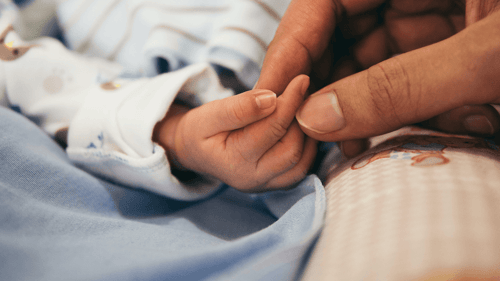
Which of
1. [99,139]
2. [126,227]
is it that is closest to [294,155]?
[126,227]

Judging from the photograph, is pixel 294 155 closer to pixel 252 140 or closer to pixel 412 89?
pixel 252 140

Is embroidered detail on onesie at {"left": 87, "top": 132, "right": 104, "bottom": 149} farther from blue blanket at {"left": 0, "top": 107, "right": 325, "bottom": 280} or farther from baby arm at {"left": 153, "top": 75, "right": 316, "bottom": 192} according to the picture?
baby arm at {"left": 153, "top": 75, "right": 316, "bottom": 192}

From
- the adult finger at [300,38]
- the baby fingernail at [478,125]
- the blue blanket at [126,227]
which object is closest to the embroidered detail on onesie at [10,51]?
the blue blanket at [126,227]

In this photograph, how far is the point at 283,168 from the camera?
1.48 ft

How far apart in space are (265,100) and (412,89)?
0.19m

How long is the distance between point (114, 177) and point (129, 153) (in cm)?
9

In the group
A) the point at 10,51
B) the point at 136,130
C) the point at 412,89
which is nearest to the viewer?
the point at 412,89

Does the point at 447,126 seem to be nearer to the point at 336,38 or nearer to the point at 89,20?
the point at 336,38

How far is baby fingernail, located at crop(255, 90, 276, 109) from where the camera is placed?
1.35 feet

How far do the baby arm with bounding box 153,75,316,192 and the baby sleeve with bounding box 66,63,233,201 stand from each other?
0.05m

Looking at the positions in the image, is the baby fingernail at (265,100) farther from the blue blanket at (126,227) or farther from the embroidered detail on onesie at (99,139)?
the embroidered detail on onesie at (99,139)

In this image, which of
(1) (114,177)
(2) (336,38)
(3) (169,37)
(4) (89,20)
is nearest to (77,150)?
(1) (114,177)

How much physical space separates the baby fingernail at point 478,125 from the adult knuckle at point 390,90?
0.12 metres

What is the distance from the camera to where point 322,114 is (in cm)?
41
